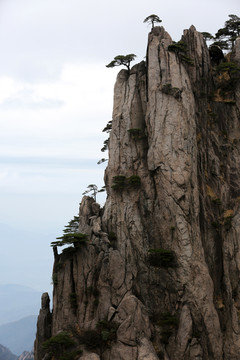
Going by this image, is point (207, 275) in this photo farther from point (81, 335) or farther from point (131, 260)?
point (81, 335)

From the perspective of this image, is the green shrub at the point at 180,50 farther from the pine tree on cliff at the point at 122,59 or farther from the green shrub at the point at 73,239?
the green shrub at the point at 73,239

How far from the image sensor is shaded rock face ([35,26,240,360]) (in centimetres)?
4138

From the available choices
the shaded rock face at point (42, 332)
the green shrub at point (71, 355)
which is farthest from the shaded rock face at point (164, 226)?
the shaded rock face at point (42, 332)

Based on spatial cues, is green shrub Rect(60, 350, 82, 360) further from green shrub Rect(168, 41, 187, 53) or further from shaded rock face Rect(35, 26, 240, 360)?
green shrub Rect(168, 41, 187, 53)

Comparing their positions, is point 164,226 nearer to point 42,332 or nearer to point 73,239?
point 73,239

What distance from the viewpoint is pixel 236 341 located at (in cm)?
4266

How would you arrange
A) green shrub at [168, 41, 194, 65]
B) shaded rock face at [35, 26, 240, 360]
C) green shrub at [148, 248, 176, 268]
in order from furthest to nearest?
green shrub at [168, 41, 194, 65]
green shrub at [148, 248, 176, 268]
shaded rock face at [35, 26, 240, 360]

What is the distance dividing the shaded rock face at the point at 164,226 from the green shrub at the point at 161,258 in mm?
130

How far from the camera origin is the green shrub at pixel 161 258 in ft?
144

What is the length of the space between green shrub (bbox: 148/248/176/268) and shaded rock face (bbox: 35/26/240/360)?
130 mm

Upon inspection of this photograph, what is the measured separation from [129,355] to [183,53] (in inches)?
1716

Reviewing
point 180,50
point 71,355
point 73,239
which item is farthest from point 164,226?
point 180,50

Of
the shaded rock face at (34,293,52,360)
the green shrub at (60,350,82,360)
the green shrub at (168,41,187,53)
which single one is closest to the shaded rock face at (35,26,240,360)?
the green shrub at (168,41,187,53)

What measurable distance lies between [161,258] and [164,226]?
4.34 m
